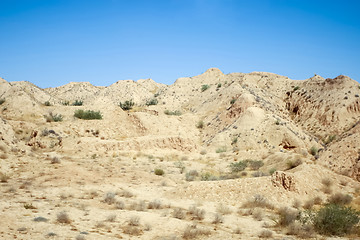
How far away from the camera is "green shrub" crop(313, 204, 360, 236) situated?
817 centimetres

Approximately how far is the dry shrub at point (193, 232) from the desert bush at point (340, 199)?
646cm

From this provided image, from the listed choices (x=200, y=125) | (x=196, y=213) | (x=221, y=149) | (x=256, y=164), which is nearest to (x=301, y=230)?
(x=196, y=213)

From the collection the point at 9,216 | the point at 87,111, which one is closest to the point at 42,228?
the point at 9,216

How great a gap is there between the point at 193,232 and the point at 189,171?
997cm

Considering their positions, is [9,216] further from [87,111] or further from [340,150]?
[87,111]

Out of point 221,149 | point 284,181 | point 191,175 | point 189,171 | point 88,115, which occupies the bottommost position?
point 284,181

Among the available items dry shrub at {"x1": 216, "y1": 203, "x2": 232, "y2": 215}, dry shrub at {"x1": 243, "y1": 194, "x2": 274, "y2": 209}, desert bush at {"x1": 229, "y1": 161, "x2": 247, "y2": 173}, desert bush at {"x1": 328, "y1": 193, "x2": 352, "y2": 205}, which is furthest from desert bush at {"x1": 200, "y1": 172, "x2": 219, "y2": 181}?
desert bush at {"x1": 328, "y1": 193, "x2": 352, "y2": 205}

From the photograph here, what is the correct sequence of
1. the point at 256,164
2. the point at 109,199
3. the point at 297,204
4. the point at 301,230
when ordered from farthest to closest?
the point at 256,164
the point at 297,204
the point at 109,199
the point at 301,230

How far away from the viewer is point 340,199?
1170 centimetres

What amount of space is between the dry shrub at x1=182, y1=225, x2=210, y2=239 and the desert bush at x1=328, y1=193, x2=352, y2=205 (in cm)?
646

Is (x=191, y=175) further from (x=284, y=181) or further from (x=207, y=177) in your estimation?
(x=284, y=181)

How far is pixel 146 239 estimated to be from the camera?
7.41 m

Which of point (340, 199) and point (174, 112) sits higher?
point (174, 112)

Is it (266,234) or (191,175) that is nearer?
(266,234)
